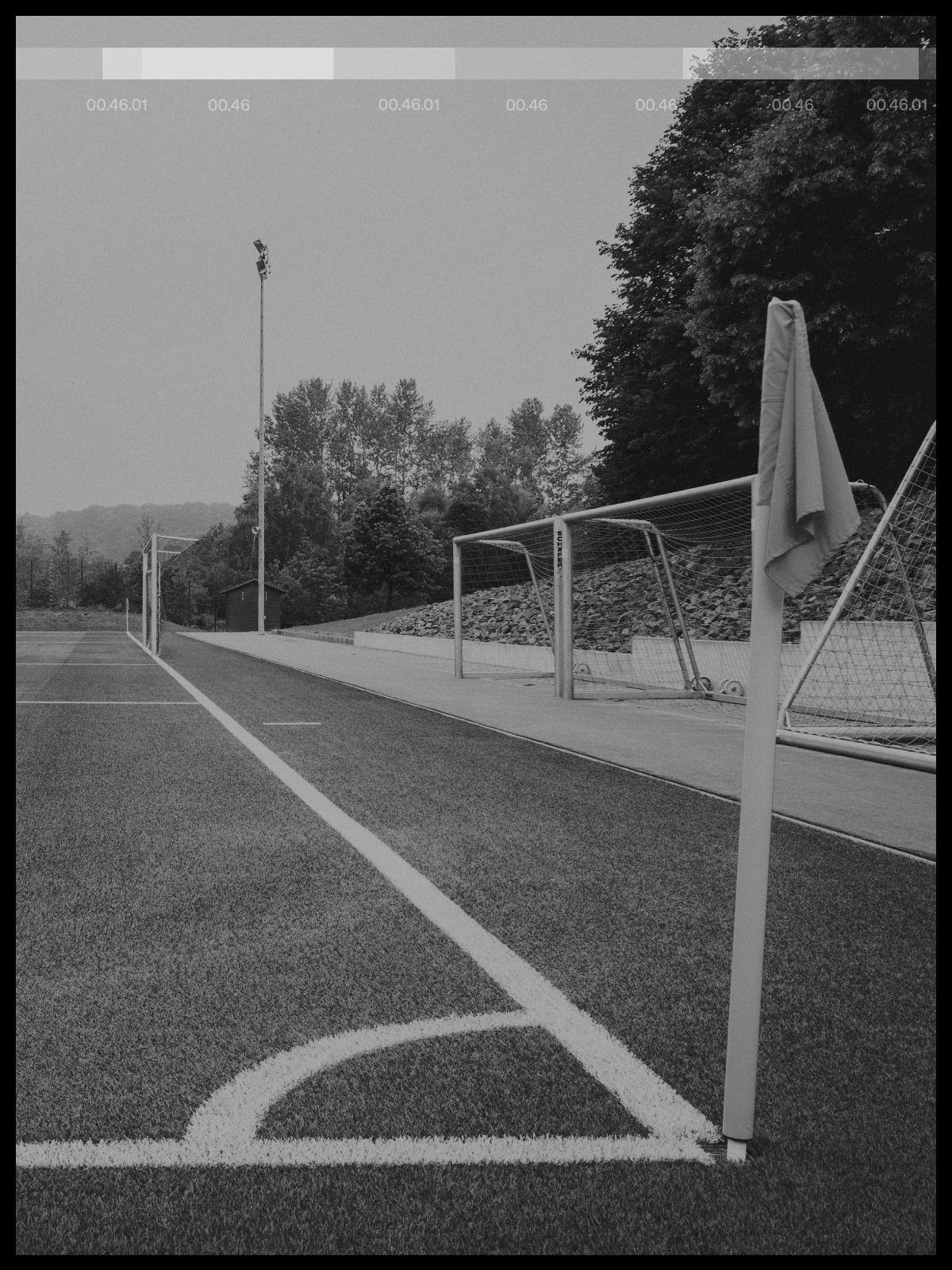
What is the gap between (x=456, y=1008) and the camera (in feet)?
9.79

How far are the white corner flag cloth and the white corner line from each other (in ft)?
3.99

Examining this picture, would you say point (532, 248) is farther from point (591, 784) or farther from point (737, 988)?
point (737, 988)

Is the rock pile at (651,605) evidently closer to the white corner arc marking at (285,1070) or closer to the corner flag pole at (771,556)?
the white corner arc marking at (285,1070)

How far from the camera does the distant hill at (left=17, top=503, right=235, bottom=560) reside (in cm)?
12544

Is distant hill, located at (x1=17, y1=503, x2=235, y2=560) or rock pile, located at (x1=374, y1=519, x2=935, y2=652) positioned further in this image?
distant hill, located at (x1=17, y1=503, x2=235, y2=560)

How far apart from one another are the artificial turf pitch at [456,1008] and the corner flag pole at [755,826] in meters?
0.24

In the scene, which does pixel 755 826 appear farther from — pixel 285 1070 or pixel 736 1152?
pixel 285 1070

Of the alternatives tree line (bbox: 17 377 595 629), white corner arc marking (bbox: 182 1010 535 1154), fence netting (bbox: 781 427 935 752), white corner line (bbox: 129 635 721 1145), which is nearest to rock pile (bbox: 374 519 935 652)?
fence netting (bbox: 781 427 935 752)

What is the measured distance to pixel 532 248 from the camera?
9.18 metres

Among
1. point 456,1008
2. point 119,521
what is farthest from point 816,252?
point 119,521

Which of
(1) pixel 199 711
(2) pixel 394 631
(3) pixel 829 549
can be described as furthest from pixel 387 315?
(3) pixel 829 549

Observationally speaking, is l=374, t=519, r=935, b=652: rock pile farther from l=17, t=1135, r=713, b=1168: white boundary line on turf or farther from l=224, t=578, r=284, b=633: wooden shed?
l=224, t=578, r=284, b=633: wooden shed

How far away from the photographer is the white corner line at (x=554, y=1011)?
7.72 feet

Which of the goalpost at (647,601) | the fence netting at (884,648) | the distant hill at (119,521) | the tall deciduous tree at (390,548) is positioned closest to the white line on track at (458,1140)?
the fence netting at (884,648)
